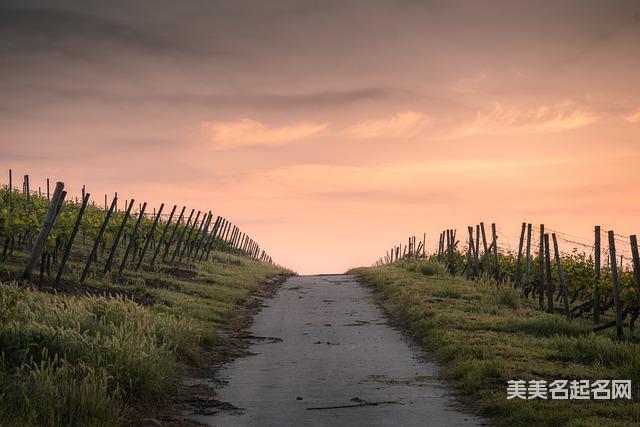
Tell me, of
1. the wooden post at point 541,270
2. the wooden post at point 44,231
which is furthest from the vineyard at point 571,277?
the wooden post at point 44,231

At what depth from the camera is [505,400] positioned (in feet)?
29.5

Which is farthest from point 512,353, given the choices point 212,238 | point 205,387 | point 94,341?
point 212,238

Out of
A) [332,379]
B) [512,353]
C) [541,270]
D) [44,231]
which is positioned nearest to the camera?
[332,379]

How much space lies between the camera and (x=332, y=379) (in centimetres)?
1087

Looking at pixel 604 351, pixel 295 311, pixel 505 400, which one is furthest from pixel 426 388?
pixel 295 311

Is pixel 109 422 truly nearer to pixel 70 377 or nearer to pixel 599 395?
pixel 70 377

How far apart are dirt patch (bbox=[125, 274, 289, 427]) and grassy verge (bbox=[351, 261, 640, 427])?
3.35m

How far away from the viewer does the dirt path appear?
8.65m

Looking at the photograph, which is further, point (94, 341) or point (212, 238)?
Result: point (212, 238)

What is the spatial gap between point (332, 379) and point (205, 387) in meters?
1.88

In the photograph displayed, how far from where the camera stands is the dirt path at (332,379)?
8648 millimetres

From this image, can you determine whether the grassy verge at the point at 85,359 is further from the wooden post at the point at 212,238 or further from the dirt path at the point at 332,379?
the wooden post at the point at 212,238

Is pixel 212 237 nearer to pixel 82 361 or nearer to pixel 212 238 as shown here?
pixel 212 238

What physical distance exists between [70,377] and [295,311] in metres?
12.0
